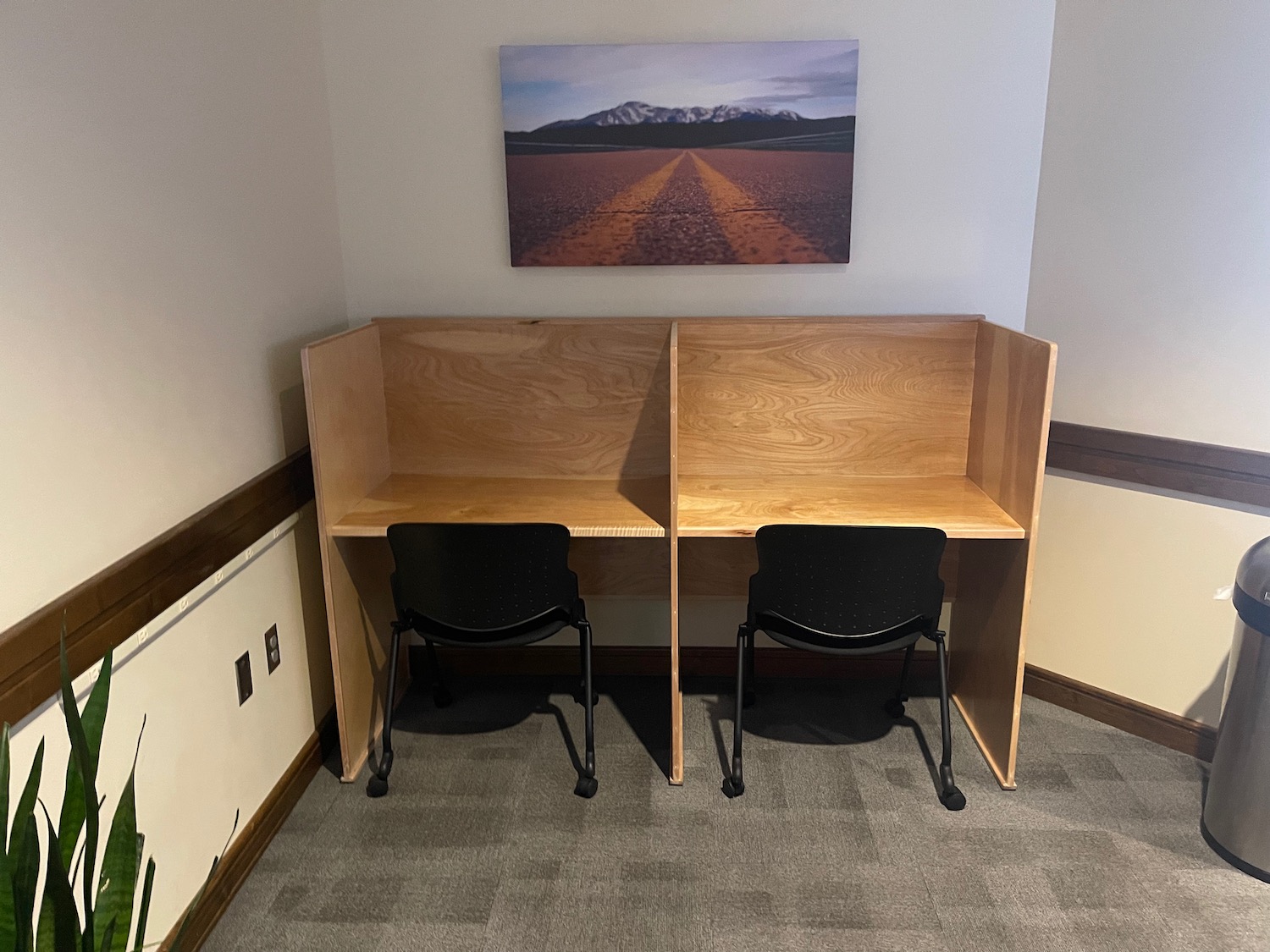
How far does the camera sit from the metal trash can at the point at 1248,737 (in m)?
1.96

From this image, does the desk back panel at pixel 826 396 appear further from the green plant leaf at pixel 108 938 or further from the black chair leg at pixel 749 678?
the green plant leaf at pixel 108 938

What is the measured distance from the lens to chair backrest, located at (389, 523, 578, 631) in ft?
6.92

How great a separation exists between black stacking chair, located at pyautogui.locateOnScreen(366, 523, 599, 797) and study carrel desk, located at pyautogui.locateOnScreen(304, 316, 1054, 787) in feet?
0.69

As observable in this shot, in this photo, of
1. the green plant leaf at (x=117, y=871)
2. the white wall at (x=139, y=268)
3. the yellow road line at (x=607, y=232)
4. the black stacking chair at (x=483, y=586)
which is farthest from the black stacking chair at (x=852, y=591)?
the green plant leaf at (x=117, y=871)

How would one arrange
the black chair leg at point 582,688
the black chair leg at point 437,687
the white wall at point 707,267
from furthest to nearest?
the black chair leg at point 437,687
the white wall at point 707,267
the black chair leg at point 582,688

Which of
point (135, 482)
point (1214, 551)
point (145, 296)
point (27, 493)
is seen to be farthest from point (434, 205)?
point (1214, 551)

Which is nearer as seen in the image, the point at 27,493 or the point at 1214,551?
the point at 27,493

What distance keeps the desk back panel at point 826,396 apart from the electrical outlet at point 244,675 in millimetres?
1257

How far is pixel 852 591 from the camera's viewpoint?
2090 millimetres

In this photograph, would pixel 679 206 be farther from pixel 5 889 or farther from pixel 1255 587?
pixel 5 889

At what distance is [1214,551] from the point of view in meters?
2.29

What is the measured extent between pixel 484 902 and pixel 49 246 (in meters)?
1.48

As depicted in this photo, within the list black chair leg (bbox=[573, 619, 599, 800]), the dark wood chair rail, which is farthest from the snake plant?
the dark wood chair rail

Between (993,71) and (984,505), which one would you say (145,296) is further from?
(993,71)
